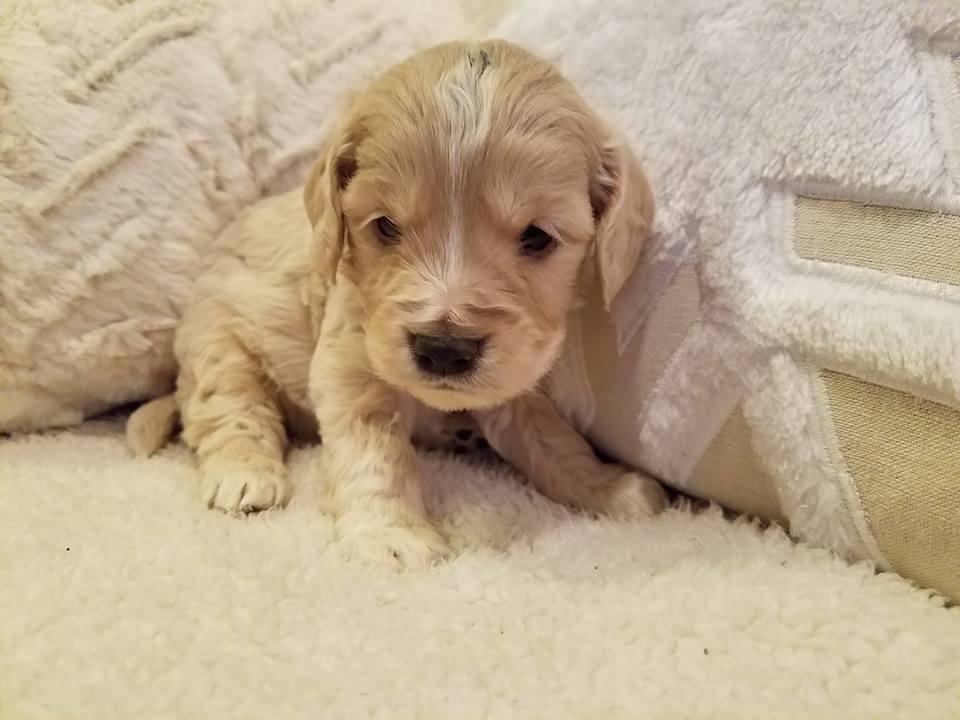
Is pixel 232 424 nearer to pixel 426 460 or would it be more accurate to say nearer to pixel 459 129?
pixel 426 460

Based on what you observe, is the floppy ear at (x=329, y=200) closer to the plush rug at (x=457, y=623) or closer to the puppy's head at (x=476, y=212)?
the puppy's head at (x=476, y=212)

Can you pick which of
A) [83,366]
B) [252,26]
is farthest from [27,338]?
[252,26]

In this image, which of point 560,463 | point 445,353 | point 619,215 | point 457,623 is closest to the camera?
point 457,623

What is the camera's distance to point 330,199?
1748mm

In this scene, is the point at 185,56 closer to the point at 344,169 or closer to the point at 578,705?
the point at 344,169

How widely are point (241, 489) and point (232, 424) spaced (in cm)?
Answer: 29

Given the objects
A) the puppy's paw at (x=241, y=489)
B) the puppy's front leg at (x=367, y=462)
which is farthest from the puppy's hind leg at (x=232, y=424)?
the puppy's front leg at (x=367, y=462)

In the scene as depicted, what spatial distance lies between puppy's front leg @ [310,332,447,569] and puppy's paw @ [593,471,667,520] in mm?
397

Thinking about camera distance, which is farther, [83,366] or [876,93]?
[83,366]

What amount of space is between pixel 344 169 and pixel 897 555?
1.32 m

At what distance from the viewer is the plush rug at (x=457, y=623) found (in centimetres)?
116

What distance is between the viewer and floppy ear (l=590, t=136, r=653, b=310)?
5.44ft

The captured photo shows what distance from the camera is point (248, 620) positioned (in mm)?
1367

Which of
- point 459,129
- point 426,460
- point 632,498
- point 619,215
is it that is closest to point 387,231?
point 459,129
